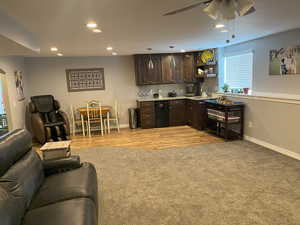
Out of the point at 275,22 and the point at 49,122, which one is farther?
the point at 49,122

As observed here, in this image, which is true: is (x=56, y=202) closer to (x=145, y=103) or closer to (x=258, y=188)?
(x=258, y=188)

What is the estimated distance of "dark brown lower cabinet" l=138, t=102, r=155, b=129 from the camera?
647cm

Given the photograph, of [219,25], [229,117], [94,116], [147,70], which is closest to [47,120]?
[94,116]

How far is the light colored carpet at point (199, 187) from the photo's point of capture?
2229 millimetres

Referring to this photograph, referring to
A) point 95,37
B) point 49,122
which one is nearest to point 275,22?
point 95,37

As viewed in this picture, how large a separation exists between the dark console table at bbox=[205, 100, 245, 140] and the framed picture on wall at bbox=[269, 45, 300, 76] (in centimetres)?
100

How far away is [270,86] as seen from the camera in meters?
4.59

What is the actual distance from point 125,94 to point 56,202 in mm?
5213

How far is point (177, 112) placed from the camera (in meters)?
6.68

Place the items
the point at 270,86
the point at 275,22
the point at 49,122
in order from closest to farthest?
the point at 275,22 → the point at 270,86 → the point at 49,122

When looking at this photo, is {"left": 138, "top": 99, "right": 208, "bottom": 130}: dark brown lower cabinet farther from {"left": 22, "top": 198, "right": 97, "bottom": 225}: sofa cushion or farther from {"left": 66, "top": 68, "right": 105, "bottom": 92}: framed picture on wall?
{"left": 22, "top": 198, "right": 97, "bottom": 225}: sofa cushion

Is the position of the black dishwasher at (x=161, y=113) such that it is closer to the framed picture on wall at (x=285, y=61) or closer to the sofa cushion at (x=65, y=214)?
the framed picture on wall at (x=285, y=61)

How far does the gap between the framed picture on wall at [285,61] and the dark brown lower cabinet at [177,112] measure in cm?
275

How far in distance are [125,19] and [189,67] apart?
4.35 metres
